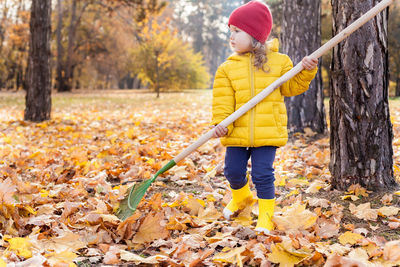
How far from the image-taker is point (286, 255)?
6.66ft

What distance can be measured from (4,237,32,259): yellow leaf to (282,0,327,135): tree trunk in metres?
4.11

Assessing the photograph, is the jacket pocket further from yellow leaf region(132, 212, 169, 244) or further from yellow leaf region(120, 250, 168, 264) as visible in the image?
yellow leaf region(120, 250, 168, 264)

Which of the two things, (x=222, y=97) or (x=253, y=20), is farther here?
(x=222, y=97)

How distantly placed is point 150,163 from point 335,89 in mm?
2024

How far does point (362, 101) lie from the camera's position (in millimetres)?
2840

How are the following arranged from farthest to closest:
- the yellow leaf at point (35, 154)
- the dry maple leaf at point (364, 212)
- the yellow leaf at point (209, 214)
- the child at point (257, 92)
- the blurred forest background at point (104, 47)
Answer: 1. the blurred forest background at point (104, 47)
2. the yellow leaf at point (35, 154)
3. the yellow leaf at point (209, 214)
4. the dry maple leaf at point (364, 212)
5. the child at point (257, 92)

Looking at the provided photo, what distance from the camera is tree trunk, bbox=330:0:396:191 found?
9.16 ft

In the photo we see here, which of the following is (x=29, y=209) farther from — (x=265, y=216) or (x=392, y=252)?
(x=392, y=252)

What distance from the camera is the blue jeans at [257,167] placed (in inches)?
99.3

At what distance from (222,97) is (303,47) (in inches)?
123

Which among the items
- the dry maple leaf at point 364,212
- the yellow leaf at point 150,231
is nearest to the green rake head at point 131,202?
the yellow leaf at point 150,231

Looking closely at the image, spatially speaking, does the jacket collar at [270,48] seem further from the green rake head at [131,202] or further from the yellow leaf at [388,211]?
the yellow leaf at [388,211]

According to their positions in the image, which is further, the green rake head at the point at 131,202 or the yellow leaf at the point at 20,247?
the green rake head at the point at 131,202

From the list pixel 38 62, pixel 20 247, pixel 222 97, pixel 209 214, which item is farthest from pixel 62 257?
pixel 38 62
